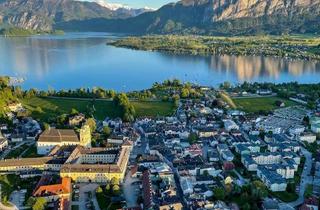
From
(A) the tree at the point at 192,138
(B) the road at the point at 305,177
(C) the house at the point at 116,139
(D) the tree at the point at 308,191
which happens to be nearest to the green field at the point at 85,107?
(C) the house at the point at 116,139

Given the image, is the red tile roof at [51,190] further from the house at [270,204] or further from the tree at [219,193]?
the house at [270,204]

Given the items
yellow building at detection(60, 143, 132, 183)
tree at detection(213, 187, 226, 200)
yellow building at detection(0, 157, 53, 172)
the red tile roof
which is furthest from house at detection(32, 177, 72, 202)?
tree at detection(213, 187, 226, 200)

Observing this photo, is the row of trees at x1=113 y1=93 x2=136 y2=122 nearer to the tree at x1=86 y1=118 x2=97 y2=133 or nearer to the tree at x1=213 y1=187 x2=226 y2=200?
the tree at x1=86 y1=118 x2=97 y2=133

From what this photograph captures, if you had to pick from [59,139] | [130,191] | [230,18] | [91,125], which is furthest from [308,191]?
[230,18]

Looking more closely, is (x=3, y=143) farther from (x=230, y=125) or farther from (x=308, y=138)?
(x=308, y=138)

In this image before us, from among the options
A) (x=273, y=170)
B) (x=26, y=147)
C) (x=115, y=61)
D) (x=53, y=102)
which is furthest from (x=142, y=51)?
(x=273, y=170)

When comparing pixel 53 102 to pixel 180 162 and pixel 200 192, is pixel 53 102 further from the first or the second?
pixel 200 192
